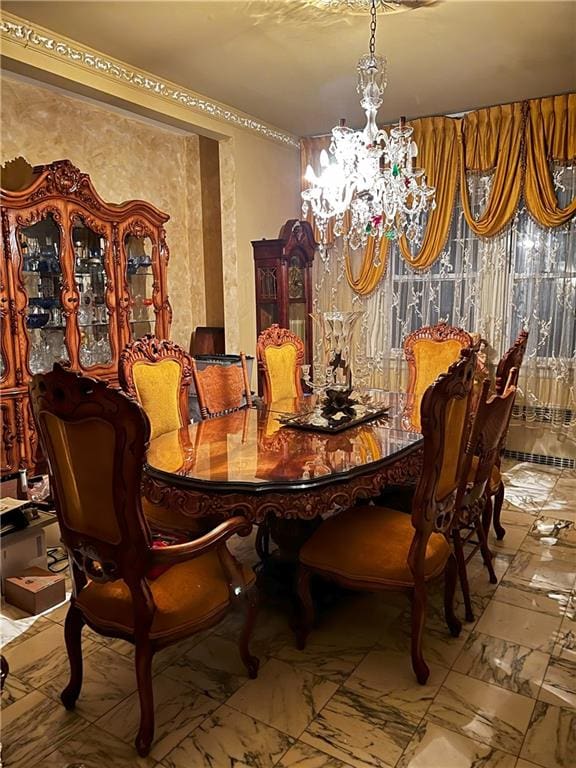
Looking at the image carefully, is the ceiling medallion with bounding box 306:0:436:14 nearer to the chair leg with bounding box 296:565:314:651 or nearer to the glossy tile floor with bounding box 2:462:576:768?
the chair leg with bounding box 296:565:314:651

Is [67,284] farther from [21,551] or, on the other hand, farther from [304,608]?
[304,608]

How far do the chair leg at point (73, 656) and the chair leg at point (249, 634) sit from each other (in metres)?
0.54

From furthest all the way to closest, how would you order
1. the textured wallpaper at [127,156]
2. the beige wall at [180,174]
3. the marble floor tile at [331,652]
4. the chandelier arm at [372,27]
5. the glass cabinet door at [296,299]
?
the glass cabinet door at [296,299] < the beige wall at [180,174] < the textured wallpaper at [127,156] < the chandelier arm at [372,27] < the marble floor tile at [331,652]

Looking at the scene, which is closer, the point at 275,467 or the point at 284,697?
the point at 284,697

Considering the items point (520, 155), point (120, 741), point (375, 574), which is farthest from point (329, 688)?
point (520, 155)

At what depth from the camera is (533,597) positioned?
2.54m

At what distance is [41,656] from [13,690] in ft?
0.63

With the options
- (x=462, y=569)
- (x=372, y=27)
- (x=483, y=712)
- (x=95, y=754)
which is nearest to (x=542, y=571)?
(x=462, y=569)

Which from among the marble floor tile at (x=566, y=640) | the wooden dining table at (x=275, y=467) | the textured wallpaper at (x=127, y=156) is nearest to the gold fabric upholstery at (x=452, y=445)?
the wooden dining table at (x=275, y=467)

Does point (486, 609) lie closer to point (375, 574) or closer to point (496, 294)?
point (375, 574)

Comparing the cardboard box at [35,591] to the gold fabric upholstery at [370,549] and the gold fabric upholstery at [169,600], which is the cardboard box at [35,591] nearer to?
the gold fabric upholstery at [169,600]

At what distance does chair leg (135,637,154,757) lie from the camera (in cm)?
164

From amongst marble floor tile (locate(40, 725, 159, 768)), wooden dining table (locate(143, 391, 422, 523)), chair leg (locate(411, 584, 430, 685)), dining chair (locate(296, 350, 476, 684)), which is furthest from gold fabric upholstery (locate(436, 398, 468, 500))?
marble floor tile (locate(40, 725, 159, 768))

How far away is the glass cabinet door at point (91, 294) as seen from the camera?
12.3 ft
